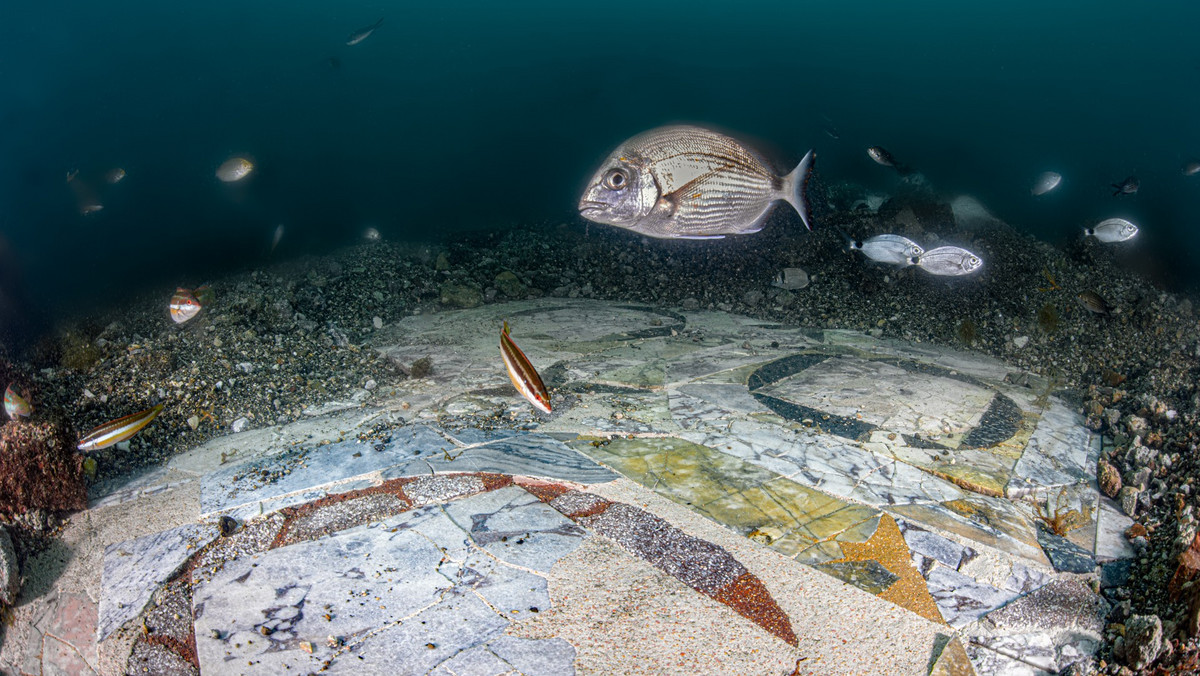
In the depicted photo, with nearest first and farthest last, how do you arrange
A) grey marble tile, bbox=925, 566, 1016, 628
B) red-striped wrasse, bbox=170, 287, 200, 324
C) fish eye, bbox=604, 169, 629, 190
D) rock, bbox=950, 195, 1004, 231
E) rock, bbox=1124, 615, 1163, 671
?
rock, bbox=1124, 615, 1163, 671 < grey marble tile, bbox=925, 566, 1016, 628 < fish eye, bbox=604, 169, 629, 190 < red-striped wrasse, bbox=170, 287, 200, 324 < rock, bbox=950, 195, 1004, 231

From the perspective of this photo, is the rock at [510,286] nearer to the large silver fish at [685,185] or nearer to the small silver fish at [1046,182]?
the large silver fish at [685,185]

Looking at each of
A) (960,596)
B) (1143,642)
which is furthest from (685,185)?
(1143,642)

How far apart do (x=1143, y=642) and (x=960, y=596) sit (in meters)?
0.63

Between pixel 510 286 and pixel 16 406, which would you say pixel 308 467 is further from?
pixel 510 286

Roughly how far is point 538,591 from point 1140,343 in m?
8.06

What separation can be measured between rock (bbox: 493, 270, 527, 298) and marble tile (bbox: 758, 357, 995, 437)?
14.2 feet

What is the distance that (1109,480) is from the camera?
12.7ft

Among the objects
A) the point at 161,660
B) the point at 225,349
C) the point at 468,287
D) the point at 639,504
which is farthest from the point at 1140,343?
the point at 225,349

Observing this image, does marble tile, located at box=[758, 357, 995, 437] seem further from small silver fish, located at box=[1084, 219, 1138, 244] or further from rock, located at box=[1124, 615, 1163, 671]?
small silver fish, located at box=[1084, 219, 1138, 244]

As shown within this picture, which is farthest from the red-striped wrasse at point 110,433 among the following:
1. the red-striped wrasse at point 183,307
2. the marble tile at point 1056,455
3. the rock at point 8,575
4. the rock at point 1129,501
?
the rock at point 1129,501

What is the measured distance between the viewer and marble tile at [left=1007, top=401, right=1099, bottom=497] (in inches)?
154

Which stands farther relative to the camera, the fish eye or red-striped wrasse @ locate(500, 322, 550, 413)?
the fish eye

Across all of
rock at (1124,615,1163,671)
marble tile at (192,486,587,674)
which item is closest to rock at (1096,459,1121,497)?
rock at (1124,615,1163,671)

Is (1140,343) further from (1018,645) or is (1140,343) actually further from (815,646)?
(815,646)
